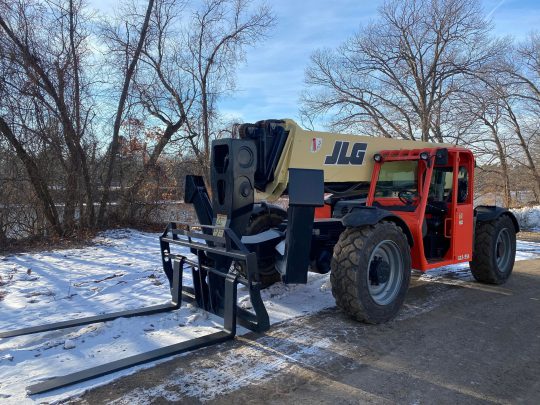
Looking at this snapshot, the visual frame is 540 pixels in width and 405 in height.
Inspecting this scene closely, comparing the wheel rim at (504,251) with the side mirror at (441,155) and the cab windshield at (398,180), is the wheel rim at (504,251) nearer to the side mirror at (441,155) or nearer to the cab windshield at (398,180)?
the cab windshield at (398,180)

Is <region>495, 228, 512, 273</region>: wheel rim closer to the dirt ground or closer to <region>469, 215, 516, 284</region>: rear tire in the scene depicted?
<region>469, 215, 516, 284</region>: rear tire

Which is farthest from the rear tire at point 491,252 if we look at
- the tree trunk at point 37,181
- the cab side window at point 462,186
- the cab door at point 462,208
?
the tree trunk at point 37,181

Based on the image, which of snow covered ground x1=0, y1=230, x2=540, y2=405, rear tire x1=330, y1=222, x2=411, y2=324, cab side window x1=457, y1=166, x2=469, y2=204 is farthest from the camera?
cab side window x1=457, y1=166, x2=469, y2=204

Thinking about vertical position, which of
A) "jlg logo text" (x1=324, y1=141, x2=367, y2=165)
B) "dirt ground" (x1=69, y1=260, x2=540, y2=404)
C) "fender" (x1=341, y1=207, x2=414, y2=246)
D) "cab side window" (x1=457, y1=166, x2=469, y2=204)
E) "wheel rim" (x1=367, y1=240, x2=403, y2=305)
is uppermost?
"jlg logo text" (x1=324, y1=141, x2=367, y2=165)

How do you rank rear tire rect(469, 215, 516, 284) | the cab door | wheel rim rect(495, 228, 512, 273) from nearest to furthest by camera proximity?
the cab door, rear tire rect(469, 215, 516, 284), wheel rim rect(495, 228, 512, 273)

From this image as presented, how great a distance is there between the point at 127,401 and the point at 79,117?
10.3 meters

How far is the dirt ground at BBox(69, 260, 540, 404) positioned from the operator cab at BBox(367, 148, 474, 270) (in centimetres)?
109

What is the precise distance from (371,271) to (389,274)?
28cm

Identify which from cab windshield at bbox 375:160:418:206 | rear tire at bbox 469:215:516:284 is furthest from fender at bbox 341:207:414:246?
rear tire at bbox 469:215:516:284

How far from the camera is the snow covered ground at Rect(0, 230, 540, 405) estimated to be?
3.71m

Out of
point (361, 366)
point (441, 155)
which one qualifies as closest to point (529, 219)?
point (441, 155)

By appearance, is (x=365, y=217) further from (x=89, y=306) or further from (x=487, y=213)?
(x=89, y=306)

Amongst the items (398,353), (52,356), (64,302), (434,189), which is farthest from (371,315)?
(64,302)

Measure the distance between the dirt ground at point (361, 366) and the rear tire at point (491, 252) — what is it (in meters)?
1.28
